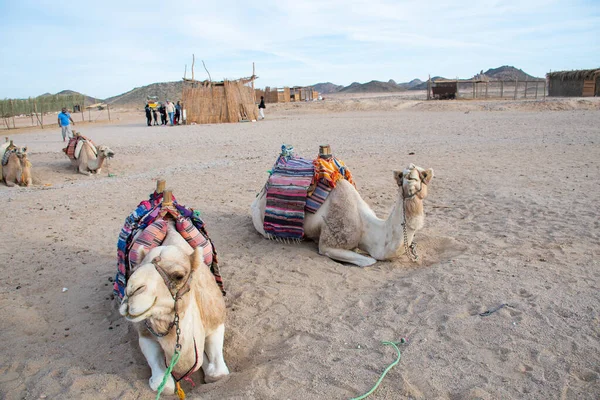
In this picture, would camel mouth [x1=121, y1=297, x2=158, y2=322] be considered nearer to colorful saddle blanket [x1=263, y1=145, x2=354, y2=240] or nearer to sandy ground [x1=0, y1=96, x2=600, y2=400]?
sandy ground [x1=0, y1=96, x2=600, y2=400]

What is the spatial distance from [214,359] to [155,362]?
40 centimetres

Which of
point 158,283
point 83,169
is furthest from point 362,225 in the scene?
point 83,169

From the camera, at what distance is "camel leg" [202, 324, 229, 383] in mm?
3387

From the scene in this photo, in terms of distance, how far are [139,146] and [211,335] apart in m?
14.3

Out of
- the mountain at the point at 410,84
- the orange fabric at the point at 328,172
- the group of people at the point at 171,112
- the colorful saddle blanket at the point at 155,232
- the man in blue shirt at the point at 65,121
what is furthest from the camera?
the mountain at the point at 410,84

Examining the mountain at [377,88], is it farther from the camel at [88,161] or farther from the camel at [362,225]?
the camel at [362,225]

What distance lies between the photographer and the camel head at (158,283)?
259cm

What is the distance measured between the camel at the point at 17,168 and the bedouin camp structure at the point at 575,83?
115 ft

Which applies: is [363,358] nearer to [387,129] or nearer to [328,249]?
[328,249]

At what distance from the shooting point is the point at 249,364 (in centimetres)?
369

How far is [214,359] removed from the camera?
344 cm

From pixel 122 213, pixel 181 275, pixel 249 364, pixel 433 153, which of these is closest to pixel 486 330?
pixel 249 364

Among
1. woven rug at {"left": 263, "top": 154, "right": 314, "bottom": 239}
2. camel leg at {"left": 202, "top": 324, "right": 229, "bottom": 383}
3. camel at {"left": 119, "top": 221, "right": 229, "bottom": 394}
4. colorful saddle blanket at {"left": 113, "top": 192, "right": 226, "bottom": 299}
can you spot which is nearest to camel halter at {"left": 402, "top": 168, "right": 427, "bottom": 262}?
woven rug at {"left": 263, "top": 154, "right": 314, "bottom": 239}

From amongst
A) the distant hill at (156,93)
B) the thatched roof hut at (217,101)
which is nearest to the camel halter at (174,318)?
the thatched roof hut at (217,101)
